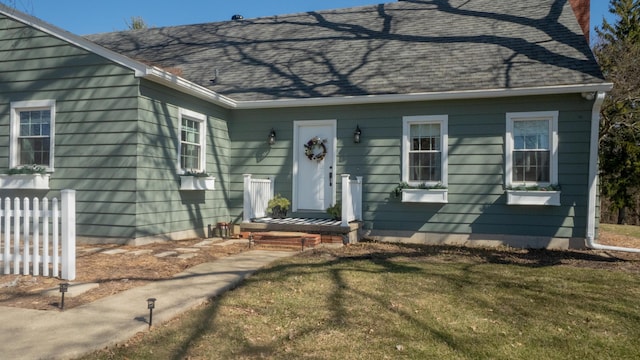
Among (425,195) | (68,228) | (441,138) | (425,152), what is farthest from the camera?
(425,152)

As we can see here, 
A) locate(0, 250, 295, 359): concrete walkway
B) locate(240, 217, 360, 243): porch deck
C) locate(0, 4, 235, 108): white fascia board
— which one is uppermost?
locate(0, 4, 235, 108): white fascia board

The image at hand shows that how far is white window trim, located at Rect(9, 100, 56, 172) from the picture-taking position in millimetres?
8273

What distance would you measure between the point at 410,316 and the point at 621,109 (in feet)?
54.1

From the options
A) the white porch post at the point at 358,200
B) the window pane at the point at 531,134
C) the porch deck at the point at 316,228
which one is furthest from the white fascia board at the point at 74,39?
the window pane at the point at 531,134

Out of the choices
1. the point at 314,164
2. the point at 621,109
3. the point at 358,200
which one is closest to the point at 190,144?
the point at 314,164

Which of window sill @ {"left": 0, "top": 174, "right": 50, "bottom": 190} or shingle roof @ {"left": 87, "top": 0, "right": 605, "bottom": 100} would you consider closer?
window sill @ {"left": 0, "top": 174, "right": 50, "bottom": 190}

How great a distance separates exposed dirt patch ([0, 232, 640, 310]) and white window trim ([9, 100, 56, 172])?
2.05 m

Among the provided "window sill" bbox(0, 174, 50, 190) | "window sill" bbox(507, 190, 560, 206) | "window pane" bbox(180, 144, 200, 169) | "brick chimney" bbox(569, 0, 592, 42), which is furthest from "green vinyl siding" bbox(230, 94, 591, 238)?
"window sill" bbox(0, 174, 50, 190)

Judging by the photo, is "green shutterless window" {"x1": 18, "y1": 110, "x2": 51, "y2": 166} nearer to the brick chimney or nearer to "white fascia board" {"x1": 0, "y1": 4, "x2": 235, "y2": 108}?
"white fascia board" {"x1": 0, "y1": 4, "x2": 235, "y2": 108}

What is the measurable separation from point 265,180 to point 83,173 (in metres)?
3.46

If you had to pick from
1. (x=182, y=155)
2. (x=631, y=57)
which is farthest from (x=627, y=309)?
(x=631, y=57)

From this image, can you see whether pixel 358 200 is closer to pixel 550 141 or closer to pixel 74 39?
pixel 550 141

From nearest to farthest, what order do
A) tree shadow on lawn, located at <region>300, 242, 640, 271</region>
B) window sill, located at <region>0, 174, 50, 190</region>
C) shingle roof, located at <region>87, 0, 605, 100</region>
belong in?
tree shadow on lawn, located at <region>300, 242, 640, 271</region>, window sill, located at <region>0, 174, 50, 190</region>, shingle roof, located at <region>87, 0, 605, 100</region>

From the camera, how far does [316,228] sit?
27.8ft
